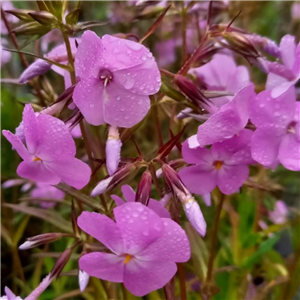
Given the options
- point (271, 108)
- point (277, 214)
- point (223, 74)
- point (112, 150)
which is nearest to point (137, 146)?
point (112, 150)

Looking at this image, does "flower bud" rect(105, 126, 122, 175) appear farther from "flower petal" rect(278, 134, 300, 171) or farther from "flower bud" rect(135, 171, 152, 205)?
"flower petal" rect(278, 134, 300, 171)

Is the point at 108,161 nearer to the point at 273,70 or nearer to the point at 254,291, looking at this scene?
the point at 273,70

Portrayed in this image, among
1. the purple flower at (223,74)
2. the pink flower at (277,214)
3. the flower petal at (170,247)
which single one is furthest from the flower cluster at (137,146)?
the pink flower at (277,214)

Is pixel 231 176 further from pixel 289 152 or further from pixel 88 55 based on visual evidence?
pixel 88 55

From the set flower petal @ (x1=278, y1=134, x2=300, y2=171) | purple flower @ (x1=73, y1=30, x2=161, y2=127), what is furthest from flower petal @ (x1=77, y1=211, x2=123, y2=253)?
flower petal @ (x1=278, y1=134, x2=300, y2=171)

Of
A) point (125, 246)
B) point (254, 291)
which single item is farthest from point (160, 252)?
point (254, 291)
